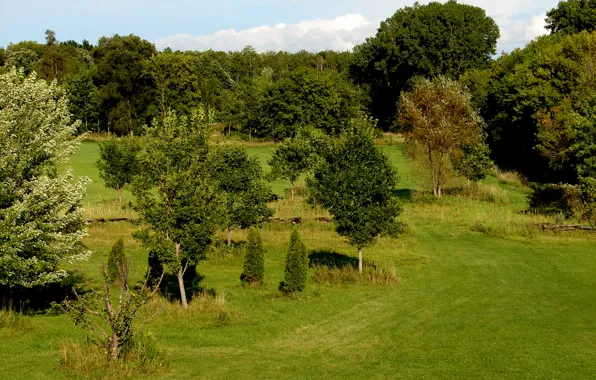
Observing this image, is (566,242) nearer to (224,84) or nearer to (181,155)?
(181,155)

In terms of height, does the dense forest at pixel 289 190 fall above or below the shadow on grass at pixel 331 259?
above

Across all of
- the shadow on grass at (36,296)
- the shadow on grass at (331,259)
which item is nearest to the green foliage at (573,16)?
the shadow on grass at (331,259)

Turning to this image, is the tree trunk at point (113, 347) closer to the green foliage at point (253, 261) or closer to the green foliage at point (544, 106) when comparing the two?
the green foliage at point (253, 261)

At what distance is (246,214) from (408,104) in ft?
82.2

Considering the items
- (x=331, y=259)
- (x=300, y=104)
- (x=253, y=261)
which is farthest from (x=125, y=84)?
(x=253, y=261)

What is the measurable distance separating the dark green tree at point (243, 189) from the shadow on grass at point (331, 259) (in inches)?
152

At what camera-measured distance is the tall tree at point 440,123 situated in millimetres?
49562

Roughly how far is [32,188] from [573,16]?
79.4m

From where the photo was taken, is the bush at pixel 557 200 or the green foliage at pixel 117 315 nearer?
the green foliage at pixel 117 315

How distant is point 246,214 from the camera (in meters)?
31.7

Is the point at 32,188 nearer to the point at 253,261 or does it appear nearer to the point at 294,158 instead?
the point at 253,261

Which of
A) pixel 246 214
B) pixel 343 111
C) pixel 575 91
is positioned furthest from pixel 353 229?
pixel 343 111

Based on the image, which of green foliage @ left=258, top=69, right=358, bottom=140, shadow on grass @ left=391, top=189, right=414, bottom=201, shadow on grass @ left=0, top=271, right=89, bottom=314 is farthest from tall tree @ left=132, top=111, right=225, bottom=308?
green foliage @ left=258, top=69, right=358, bottom=140

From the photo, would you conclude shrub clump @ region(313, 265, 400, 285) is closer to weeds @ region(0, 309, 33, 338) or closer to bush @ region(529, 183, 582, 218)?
weeds @ region(0, 309, 33, 338)
